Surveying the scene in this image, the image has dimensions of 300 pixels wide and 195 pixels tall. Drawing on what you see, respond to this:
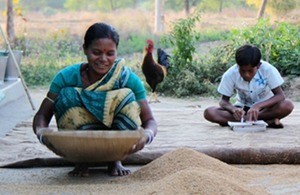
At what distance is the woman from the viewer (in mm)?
3242

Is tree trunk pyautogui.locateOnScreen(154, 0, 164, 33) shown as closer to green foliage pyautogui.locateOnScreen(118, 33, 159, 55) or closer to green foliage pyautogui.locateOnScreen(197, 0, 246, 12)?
green foliage pyautogui.locateOnScreen(118, 33, 159, 55)

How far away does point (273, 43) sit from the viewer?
1059 cm

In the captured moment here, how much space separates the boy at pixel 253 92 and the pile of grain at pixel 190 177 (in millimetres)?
1614

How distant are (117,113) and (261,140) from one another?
1381mm

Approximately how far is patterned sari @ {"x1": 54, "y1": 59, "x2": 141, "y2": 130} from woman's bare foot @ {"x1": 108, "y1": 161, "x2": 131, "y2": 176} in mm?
210

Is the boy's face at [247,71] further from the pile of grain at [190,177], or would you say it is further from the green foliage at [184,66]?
the green foliage at [184,66]

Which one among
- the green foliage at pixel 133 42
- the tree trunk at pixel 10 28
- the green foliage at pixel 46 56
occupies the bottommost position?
the green foliage at pixel 133 42

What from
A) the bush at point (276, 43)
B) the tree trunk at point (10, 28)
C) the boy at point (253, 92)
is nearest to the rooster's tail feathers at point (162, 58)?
the bush at point (276, 43)

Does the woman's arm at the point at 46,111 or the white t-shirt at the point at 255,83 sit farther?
the white t-shirt at the point at 255,83

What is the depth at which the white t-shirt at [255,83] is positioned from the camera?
485cm

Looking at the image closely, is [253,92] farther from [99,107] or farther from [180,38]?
[180,38]

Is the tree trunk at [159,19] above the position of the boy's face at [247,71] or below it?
below

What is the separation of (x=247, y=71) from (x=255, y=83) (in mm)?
241

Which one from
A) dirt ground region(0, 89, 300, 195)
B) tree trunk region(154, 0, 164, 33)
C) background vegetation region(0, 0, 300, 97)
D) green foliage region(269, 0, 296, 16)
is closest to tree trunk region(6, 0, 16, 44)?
background vegetation region(0, 0, 300, 97)
